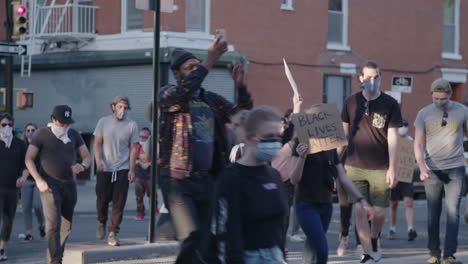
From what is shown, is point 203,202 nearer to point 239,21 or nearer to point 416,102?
point 239,21

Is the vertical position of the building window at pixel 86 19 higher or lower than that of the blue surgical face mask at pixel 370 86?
higher

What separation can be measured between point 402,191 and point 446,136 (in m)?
4.63

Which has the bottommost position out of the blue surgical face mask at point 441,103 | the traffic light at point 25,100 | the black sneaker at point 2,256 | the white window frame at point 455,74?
the black sneaker at point 2,256

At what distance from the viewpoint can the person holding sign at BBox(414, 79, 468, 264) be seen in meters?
10.7

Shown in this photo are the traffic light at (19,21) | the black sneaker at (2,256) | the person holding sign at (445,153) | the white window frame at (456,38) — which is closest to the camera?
the person holding sign at (445,153)

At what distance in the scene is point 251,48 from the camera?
29.5 meters

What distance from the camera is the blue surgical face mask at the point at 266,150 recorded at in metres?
5.83

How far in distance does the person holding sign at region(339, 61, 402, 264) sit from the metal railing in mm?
19633

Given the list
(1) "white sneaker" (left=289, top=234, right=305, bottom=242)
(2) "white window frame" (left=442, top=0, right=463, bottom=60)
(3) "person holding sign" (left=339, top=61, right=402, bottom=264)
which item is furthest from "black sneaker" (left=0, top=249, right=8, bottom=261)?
(2) "white window frame" (left=442, top=0, right=463, bottom=60)

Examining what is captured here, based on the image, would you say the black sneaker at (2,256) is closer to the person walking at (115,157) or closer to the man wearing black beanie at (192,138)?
the person walking at (115,157)

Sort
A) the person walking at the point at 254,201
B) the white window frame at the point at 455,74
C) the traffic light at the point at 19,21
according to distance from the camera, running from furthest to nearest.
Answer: the white window frame at the point at 455,74 → the traffic light at the point at 19,21 → the person walking at the point at 254,201

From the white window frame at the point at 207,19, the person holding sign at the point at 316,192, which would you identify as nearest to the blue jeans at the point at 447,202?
the person holding sign at the point at 316,192

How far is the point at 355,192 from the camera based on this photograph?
28.7 feet

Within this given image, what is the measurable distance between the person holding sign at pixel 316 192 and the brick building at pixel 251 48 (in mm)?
17510
